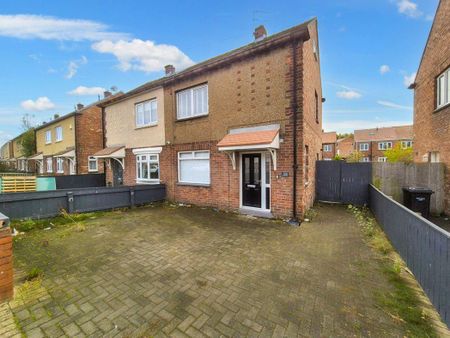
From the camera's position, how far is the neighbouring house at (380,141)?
1603 inches

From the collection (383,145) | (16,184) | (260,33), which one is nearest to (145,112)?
(260,33)

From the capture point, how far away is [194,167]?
9539 mm

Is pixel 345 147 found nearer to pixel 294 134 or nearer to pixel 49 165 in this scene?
pixel 294 134

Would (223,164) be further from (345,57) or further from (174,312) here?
(345,57)

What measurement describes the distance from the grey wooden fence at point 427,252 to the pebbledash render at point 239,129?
2857 millimetres

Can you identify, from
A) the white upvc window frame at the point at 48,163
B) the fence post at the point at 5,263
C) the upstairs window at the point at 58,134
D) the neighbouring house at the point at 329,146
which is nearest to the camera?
the fence post at the point at 5,263

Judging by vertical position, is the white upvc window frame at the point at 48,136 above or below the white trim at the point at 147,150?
above

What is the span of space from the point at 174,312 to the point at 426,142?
13374 millimetres

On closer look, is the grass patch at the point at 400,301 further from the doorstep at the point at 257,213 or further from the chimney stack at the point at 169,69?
the chimney stack at the point at 169,69

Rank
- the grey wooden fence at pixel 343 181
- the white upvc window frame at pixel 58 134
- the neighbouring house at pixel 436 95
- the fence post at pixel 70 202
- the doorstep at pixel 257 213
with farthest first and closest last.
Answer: the white upvc window frame at pixel 58 134
the grey wooden fence at pixel 343 181
the neighbouring house at pixel 436 95
the fence post at pixel 70 202
the doorstep at pixel 257 213

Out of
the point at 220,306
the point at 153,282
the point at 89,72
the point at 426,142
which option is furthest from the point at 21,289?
the point at 426,142

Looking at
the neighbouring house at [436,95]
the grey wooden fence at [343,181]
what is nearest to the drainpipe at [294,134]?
the grey wooden fence at [343,181]

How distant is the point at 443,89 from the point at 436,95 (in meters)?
0.60

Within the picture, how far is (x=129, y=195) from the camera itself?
9367mm
